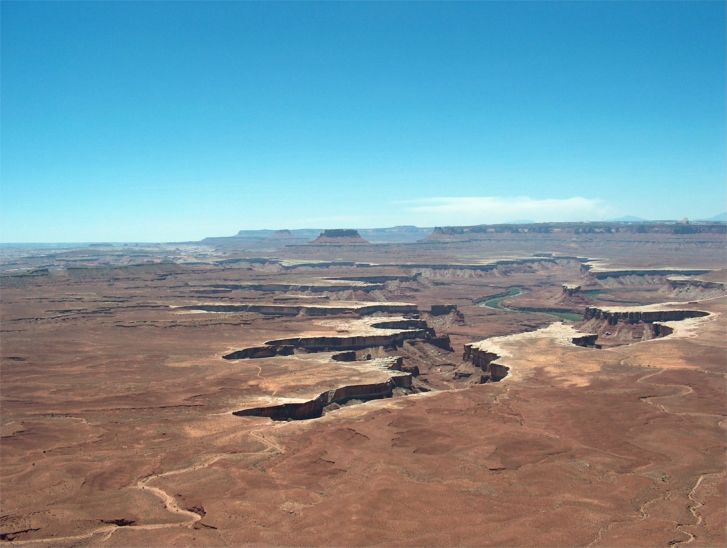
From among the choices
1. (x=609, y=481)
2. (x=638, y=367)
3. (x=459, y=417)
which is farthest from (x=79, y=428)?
(x=638, y=367)

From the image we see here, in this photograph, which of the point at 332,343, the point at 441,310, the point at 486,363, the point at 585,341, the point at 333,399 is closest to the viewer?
the point at 333,399

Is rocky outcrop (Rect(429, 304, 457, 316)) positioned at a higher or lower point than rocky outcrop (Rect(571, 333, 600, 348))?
lower

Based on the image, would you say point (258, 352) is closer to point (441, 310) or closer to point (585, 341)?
point (585, 341)

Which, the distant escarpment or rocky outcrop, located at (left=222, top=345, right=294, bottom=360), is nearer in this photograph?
rocky outcrop, located at (left=222, top=345, right=294, bottom=360)

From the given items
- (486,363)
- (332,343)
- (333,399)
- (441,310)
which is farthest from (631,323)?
(333,399)

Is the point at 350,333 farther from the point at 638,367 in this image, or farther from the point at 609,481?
the point at 609,481

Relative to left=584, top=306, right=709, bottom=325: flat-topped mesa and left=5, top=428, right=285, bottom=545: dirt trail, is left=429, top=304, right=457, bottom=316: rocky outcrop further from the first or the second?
left=5, top=428, right=285, bottom=545: dirt trail

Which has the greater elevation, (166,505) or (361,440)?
(166,505)

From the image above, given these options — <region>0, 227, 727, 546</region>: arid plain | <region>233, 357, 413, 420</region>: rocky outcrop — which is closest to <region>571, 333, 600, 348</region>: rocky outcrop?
<region>0, 227, 727, 546</region>: arid plain

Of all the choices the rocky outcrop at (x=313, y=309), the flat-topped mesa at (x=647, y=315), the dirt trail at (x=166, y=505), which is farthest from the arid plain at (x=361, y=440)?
the rocky outcrop at (x=313, y=309)
